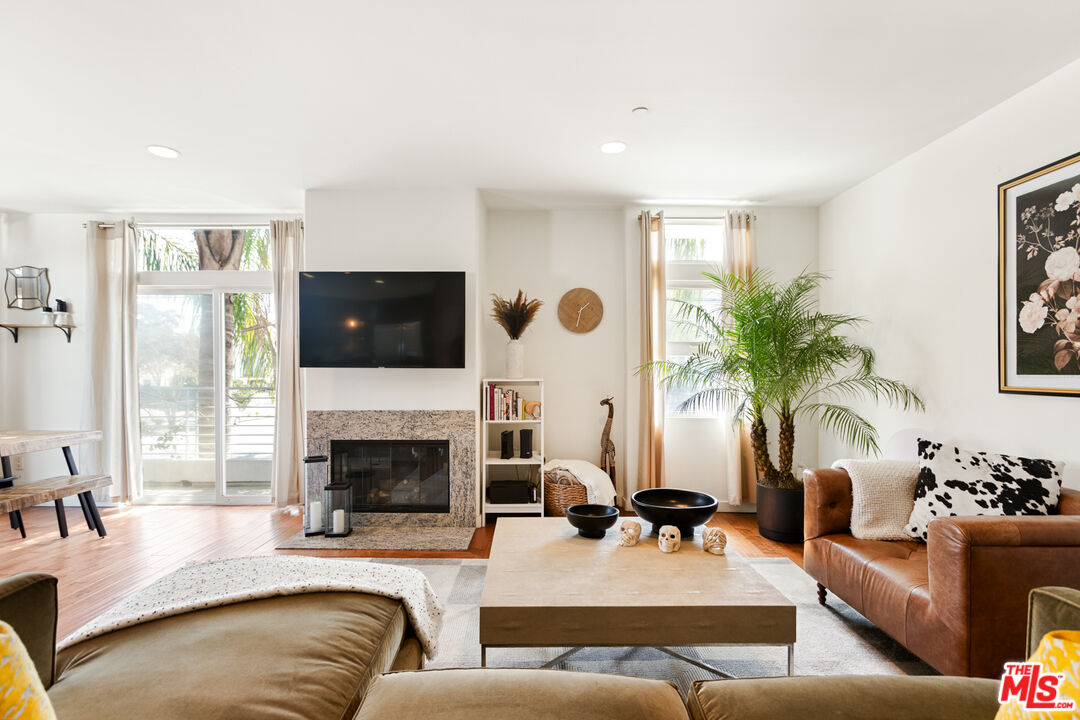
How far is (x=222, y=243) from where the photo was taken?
479cm

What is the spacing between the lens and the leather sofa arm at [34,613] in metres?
1.04

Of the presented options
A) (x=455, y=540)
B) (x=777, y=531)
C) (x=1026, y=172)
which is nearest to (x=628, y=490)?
A: (x=777, y=531)

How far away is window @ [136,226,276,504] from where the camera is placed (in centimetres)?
473

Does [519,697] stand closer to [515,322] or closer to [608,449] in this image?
[515,322]

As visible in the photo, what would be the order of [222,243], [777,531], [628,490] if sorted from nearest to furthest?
[777,531]
[628,490]
[222,243]

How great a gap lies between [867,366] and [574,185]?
2413 millimetres

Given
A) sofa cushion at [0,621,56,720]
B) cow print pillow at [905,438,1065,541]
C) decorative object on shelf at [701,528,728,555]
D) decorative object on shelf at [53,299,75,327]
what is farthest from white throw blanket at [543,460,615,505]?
decorative object on shelf at [53,299,75,327]

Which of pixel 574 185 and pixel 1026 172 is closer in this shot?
pixel 1026 172

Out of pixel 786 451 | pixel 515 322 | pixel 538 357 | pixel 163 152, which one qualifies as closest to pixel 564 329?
pixel 538 357

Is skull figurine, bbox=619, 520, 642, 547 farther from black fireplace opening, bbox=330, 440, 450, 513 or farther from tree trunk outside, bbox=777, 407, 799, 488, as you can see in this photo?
black fireplace opening, bbox=330, 440, 450, 513

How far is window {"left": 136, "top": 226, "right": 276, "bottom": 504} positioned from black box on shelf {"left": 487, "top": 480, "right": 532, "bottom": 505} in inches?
83.7

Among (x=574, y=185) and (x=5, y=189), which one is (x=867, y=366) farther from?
(x=5, y=189)

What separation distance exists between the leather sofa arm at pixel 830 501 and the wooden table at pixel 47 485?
15.0 feet

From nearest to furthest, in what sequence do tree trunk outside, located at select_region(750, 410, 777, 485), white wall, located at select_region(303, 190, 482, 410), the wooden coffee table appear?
1. the wooden coffee table
2. tree trunk outside, located at select_region(750, 410, 777, 485)
3. white wall, located at select_region(303, 190, 482, 410)
